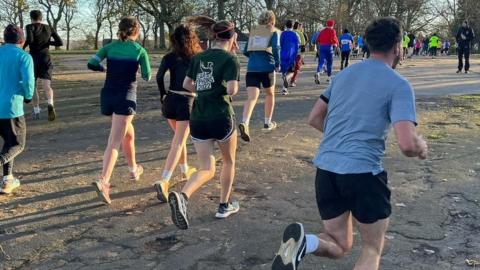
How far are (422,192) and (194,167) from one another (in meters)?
2.79

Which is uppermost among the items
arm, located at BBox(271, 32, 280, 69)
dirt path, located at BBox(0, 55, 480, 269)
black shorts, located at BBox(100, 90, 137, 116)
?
arm, located at BBox(271, 32, 280, 69)

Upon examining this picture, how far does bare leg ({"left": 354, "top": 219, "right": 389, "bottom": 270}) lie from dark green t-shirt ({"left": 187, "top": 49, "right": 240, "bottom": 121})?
1908mm

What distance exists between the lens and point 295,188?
5.93 m

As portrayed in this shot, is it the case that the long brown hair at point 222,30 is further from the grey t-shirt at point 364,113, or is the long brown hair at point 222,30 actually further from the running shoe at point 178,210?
the grey t-shirt at point 364,113

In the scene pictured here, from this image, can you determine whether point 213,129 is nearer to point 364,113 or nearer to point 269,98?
point 364,113

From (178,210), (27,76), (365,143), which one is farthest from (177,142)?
(365,143)

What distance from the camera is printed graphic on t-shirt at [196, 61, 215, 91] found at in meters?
4.61

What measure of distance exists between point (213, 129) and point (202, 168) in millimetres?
453

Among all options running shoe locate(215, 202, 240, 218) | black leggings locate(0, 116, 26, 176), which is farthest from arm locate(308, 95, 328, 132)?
black leggings locate(0, 116, 26, 176)

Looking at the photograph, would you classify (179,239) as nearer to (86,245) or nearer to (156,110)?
(86,245)

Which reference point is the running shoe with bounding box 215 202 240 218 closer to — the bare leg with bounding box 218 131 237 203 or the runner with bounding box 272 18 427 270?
the bare leg with bounding box 218 131 237 203

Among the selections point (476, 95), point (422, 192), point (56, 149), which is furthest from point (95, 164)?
point (476, 95)

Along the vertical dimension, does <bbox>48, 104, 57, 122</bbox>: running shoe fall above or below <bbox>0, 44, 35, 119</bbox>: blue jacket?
below

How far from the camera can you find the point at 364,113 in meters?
3.10
